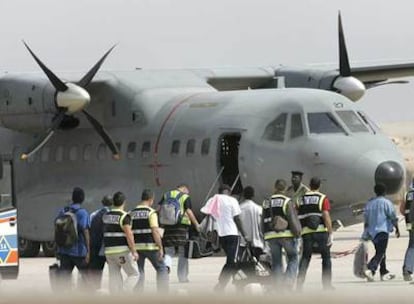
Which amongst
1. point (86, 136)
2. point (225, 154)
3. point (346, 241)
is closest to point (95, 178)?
point (86, 136)

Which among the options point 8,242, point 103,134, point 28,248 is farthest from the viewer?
point 28,248

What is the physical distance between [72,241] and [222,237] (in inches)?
102

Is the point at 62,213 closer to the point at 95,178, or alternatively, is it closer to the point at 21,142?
the point at 95,178

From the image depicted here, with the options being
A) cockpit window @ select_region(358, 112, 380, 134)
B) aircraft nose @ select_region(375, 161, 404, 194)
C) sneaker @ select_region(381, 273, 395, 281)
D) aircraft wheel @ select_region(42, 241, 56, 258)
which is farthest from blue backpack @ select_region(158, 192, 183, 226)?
aircraft wheel @ select_region(42, 241, 56, 258)

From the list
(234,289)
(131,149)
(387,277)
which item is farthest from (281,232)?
(131,149)

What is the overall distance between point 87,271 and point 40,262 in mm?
11167

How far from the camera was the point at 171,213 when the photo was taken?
21.7m

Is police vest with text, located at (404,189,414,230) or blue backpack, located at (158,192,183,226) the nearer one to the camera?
blue backpack, located at (158,192,183,226)

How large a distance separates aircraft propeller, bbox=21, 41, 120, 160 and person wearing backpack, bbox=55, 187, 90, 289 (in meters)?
10.2

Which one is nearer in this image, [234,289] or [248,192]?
[234,289]

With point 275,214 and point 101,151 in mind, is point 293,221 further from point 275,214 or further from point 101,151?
point 101,151

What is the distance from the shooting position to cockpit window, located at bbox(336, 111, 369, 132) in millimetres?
27016

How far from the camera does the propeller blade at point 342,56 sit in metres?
32.3

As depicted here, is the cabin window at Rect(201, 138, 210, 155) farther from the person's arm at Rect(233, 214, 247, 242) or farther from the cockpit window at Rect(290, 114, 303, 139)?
the person's arm at Rect(233, 214, 247, 242)
